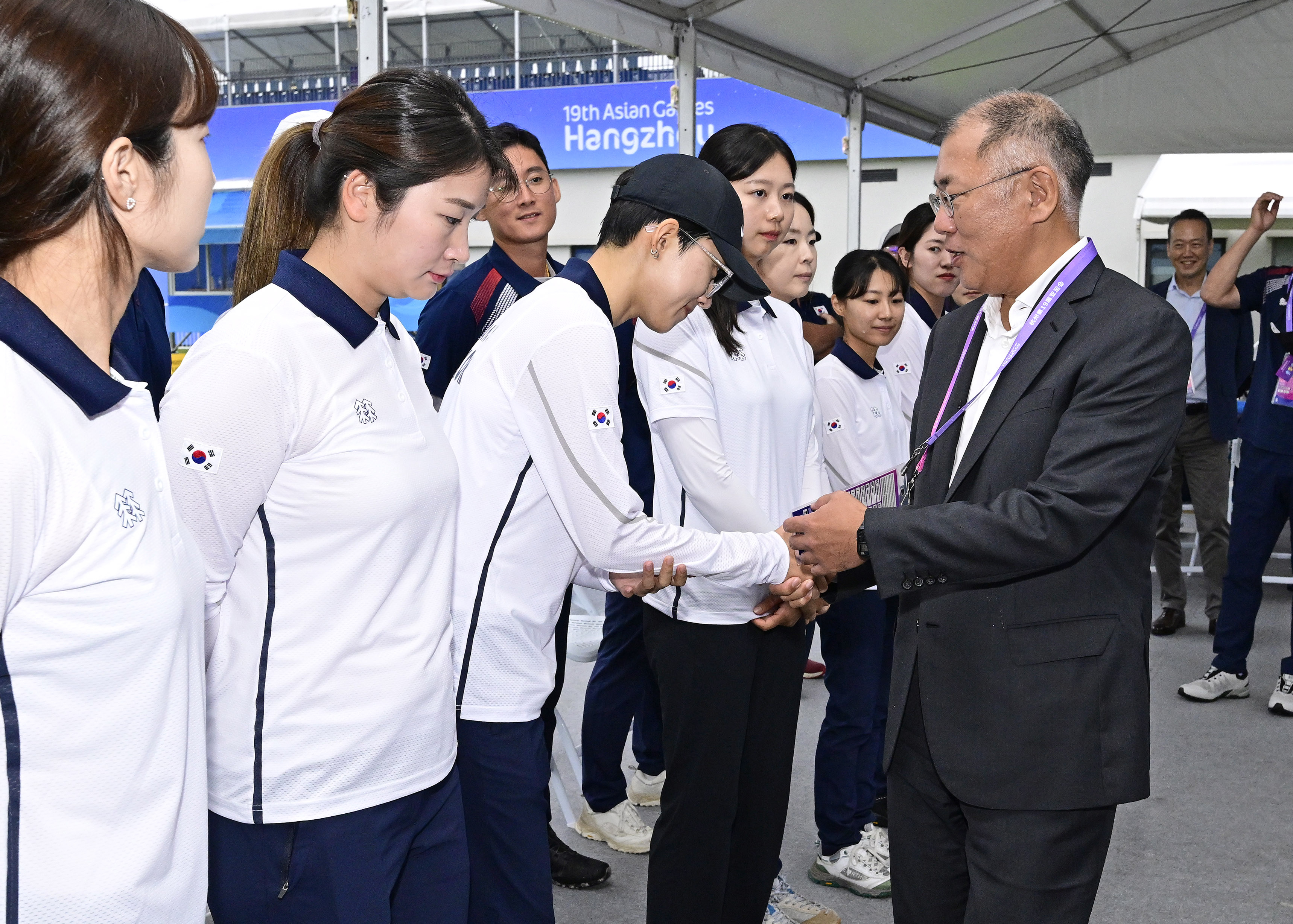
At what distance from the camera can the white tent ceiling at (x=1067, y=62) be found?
539cm

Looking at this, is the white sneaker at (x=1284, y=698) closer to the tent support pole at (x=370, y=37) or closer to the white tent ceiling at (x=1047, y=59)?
the white tent ceiling at (x=1047, y=59)

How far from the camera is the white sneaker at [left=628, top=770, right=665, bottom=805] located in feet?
10.9

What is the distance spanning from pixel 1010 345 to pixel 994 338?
0.20ft

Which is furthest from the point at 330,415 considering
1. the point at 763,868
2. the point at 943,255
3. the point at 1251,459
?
the point at 1251,459

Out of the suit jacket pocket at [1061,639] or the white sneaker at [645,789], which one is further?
the white sneaker at [645,789]

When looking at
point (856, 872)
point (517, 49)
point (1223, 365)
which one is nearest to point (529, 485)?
point (856, 872)

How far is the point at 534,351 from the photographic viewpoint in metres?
1.59

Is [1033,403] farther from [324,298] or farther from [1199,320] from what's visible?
[1199,320]

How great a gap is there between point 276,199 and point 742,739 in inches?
50.7

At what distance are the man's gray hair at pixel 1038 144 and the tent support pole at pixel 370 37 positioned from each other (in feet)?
6.07

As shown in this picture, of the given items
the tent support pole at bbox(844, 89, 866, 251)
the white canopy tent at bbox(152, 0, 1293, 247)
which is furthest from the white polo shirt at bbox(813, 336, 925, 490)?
the tent support pole at bbox(844, 89, 866, 251)

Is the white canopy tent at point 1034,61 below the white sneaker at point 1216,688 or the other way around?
the other way around

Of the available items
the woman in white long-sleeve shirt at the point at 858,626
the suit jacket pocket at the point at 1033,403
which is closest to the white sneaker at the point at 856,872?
the woman in white long-sleeve shirt at the point at 858,626

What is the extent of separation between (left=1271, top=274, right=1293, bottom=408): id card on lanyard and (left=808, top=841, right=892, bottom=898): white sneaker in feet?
9.02
